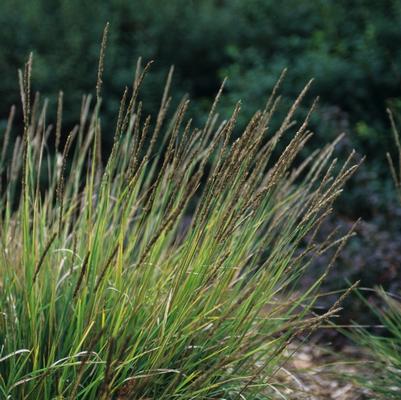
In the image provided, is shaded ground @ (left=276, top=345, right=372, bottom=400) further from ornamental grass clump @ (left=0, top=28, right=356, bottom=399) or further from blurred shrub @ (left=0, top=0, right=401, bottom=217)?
blurred shrub @ (left=0, top=0, right=401, bottom=217)

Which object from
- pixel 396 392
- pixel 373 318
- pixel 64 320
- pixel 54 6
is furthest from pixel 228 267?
pixel 54 6

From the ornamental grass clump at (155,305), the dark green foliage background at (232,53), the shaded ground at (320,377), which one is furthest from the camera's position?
the dark green foliage background at (232,53)

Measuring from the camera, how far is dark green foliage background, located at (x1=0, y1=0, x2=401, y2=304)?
731cm

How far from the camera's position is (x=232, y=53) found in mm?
7766

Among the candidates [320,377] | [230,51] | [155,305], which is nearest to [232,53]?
[230,51]

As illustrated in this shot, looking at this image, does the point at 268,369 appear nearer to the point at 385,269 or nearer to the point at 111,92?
the point at 385,269

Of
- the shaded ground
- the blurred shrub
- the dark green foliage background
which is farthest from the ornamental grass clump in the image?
the blurred shrub

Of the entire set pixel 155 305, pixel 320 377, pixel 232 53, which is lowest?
pixel 320 377

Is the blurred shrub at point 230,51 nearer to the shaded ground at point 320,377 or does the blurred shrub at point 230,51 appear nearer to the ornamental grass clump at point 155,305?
the shaded ground at point 320,377

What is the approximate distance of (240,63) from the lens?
802cm

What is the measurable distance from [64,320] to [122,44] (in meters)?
5.66

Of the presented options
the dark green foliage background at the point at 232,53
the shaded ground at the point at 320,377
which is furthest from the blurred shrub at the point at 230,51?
the shaded ground at the point at 320,377

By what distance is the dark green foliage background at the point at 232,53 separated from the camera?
731cm

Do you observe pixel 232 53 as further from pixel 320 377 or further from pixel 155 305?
pixel 155 305
